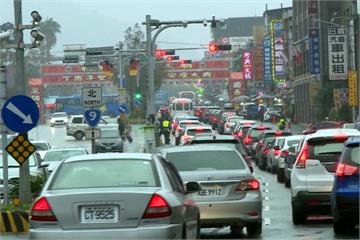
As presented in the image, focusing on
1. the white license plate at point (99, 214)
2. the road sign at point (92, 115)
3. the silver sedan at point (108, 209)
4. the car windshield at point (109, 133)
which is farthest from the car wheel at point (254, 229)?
the car windshield at point (109, 133)

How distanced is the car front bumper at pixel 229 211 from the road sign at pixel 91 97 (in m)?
14.8

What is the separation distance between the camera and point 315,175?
16.5m

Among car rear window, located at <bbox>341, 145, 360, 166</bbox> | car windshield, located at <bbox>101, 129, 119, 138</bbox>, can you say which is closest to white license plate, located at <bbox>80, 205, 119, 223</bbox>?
car rear window, located at <bbox>341, 145, 360, 166</bbox>

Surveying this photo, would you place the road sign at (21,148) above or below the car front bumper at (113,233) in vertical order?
above

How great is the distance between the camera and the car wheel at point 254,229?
15.1 meters

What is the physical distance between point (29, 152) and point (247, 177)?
5.56m

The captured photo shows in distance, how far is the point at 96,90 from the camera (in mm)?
29250

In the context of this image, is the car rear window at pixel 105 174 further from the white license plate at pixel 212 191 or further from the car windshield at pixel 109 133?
the car windshield at pixel 109 133

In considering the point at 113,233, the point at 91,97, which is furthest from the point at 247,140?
the point at 113,233

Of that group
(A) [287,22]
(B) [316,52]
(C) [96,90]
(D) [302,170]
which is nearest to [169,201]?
(D) [302,170]

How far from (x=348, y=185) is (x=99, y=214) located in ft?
15.6

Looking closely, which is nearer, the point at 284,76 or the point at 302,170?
the point at 302,170

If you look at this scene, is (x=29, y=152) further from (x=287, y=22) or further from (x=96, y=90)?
(x=287, y=22)

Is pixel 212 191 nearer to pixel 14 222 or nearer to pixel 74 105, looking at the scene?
pixel 14 222
